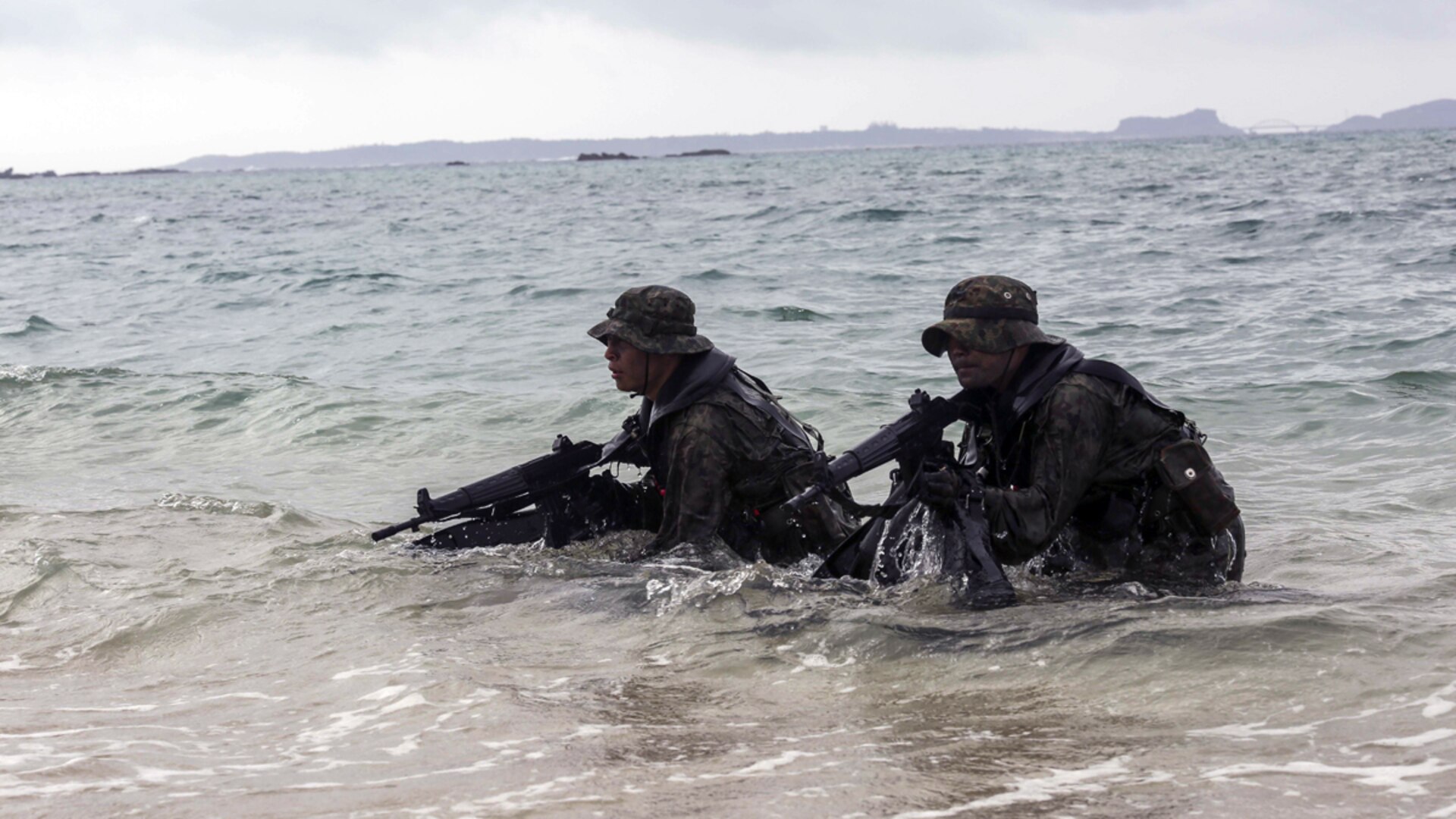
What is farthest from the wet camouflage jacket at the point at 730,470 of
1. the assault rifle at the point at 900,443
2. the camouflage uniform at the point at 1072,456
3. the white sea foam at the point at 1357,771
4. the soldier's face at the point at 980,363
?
the white sea foam at the point at 1357,771

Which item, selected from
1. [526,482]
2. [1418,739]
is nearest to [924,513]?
[526,482]

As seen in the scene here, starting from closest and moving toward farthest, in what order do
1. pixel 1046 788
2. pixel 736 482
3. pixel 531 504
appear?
1. pixel 1046 788
2. pixel 736 482
3. pixel 531 504

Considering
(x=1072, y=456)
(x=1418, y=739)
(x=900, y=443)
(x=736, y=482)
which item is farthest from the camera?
(x=736, y=482)

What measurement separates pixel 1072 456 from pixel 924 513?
0.80 m

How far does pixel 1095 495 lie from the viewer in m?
5.75

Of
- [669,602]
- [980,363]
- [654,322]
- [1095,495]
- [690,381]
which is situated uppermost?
[654,322]

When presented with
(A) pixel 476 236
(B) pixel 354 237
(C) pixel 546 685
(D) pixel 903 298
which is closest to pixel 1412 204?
(D) pixel 903 298

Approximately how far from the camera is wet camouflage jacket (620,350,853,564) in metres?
6.28

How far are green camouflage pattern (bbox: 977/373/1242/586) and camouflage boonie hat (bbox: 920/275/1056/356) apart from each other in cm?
25

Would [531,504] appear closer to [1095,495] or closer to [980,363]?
[980,363]

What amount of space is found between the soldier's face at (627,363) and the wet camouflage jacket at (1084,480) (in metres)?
1.53

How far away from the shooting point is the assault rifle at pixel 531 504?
6922mm

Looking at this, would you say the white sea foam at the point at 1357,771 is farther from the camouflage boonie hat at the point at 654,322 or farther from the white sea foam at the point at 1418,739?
the camouflage boonie hat at the point at 654,322

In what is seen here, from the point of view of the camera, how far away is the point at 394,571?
7.07 meters
